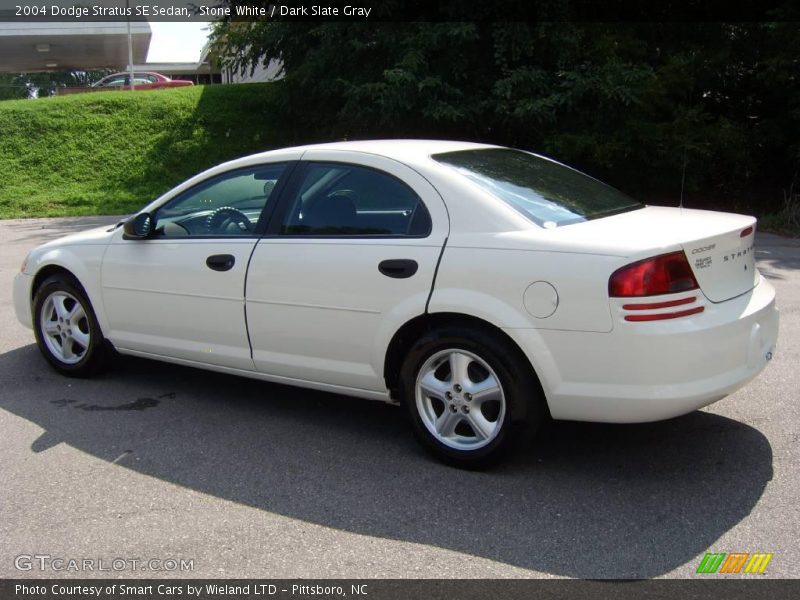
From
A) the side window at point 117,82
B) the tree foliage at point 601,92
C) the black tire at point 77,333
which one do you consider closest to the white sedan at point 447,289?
the black tire at point 77,333

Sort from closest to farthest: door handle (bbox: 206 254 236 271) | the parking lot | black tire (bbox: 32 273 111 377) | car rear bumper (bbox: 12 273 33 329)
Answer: the parking lot → door handle (bbox: 206 254 236 271) → black tire (bbox: 32 273 111 377) → car rear bumper (bbox: 12 273 33 329)

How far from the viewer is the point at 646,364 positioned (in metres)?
3.65

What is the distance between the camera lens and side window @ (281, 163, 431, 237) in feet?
14.3

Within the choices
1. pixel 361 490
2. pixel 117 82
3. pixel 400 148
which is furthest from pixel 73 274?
pixel 117 82

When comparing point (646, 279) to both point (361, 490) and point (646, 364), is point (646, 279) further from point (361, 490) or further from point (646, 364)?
point (361, 490)

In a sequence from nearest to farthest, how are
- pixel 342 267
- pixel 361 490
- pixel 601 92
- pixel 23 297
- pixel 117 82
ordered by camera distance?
pixel 361 490 → pixel 342 267 → pixel 23 297 → pixel 601 92 → pixel 117 82

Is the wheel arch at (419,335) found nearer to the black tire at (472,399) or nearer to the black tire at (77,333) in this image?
the black tire at (472,399)

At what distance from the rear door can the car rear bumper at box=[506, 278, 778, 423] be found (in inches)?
28.1

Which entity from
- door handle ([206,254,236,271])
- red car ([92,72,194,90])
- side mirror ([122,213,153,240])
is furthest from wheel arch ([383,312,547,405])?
red car ([92,72,194,90])

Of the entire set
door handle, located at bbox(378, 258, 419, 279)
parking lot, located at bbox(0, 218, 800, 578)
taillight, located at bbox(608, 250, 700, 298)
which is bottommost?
parking lot, located at bbox(0, 218, 800, 578)

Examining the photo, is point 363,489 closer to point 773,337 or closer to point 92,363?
point 773,337

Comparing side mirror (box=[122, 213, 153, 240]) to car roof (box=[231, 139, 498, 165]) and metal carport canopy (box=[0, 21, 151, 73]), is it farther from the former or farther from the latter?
metal carport canopy (box=[0, 21, 151, 73])

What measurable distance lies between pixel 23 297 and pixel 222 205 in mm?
1949

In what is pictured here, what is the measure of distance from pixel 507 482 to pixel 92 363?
316cm
